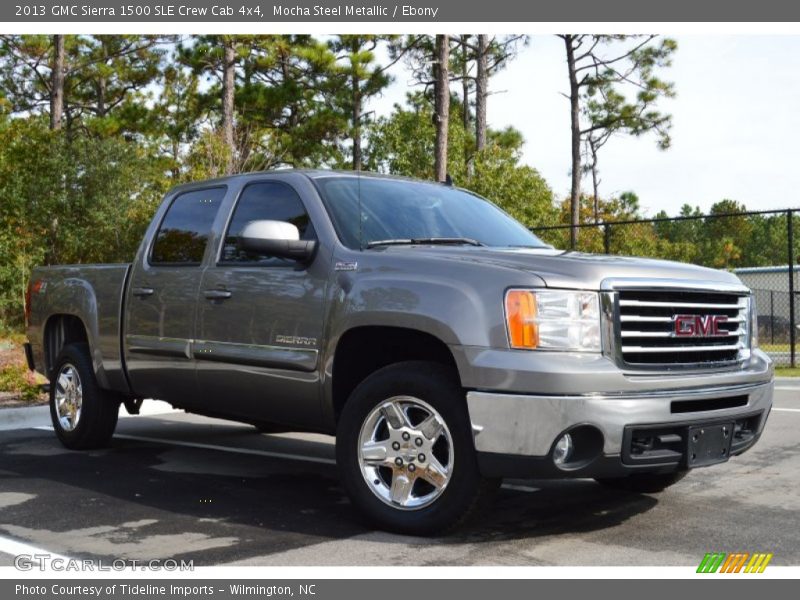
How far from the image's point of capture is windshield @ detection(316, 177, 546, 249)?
593 centimetres

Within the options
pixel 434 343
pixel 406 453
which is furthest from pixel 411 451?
pixel 434 343

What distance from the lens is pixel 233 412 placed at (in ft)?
21.3

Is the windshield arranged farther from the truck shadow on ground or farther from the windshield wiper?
the truck shadow on ground

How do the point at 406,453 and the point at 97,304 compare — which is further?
the point at 97,304

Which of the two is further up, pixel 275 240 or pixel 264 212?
pixel 264 212

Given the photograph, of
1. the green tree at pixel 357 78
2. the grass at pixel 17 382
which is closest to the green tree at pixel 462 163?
the green tree at pixel 357 78

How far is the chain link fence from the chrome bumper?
11044 millimetres

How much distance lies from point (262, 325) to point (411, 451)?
4.66 ft

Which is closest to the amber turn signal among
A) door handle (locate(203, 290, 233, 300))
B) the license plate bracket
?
the license plate bracket

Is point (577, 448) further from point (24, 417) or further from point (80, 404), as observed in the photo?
point (24, 417)

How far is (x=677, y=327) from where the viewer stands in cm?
511

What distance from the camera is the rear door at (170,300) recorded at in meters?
6.73

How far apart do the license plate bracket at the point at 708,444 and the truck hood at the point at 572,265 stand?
31.0 inches

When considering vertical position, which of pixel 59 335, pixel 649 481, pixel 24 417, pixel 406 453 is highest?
pixel 59 335
